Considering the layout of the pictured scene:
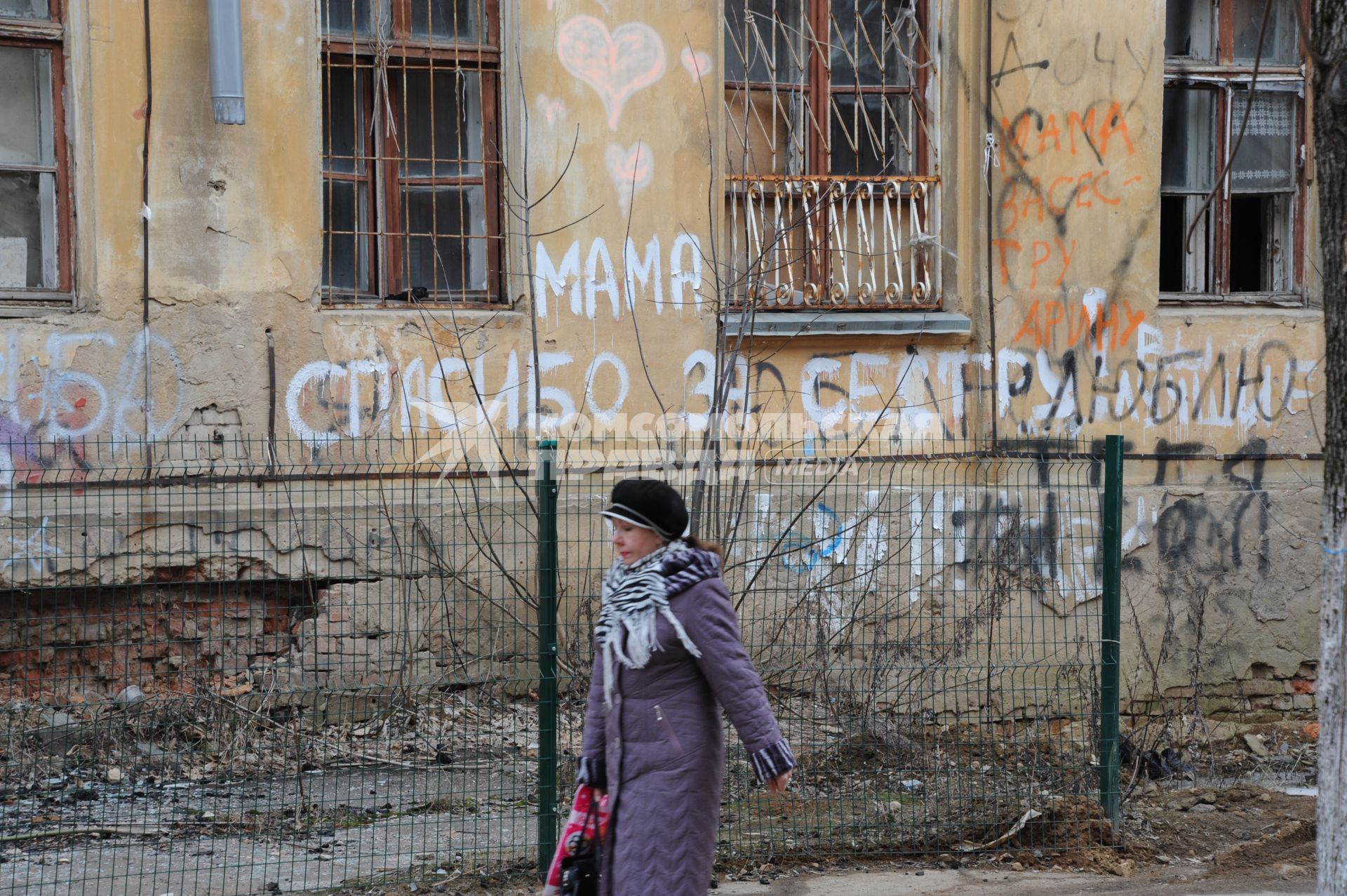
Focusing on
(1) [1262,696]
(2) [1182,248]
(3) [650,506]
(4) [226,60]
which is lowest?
(1) [1262,696]

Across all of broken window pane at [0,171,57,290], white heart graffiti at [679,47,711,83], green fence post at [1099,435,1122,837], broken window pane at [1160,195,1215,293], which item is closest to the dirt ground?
green fence post at [1099,435,1122,837]

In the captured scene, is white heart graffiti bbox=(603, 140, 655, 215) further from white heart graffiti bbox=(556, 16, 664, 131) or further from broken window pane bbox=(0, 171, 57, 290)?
broken window pane bbox=(0, 171, 57, 290)

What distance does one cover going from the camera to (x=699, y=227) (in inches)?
291

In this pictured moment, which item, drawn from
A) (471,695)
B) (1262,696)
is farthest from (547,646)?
(1262,696)

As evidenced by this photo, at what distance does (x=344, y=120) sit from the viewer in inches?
284

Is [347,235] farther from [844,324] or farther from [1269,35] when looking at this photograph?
[1269,35]

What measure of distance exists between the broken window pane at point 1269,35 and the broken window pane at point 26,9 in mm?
6865

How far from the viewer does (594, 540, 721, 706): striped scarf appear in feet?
12.0

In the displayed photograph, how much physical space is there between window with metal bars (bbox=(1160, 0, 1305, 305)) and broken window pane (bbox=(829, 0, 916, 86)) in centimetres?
161

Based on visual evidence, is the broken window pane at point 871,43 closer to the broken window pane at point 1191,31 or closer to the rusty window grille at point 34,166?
the broken window pane at point 1191,31

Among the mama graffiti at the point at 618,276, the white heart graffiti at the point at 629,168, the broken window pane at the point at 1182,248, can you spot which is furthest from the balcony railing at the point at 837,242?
the broken window pane at the point at 1182,248

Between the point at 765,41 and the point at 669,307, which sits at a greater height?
the point at 765,41

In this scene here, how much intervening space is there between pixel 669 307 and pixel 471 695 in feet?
9.04

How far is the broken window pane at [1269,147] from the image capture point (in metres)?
7.99
